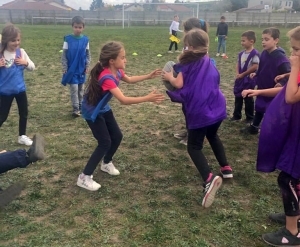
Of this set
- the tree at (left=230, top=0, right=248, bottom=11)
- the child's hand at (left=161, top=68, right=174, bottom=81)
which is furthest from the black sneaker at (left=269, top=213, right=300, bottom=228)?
the tree at (left=230, top=0, right=248, bottom=11)

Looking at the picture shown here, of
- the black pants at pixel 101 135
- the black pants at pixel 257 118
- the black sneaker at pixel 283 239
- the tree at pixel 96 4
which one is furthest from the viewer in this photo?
the tree at pixel 96 4

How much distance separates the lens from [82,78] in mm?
6070

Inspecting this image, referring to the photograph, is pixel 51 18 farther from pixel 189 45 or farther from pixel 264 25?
pixel 189 45

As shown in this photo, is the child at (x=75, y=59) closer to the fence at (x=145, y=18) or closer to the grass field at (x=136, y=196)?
the grass field at (x=136, y=196)

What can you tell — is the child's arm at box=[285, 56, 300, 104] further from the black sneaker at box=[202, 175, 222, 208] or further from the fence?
the fence

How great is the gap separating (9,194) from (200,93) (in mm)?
2156

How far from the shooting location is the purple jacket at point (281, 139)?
263 centimetres

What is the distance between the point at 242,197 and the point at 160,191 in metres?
0.89

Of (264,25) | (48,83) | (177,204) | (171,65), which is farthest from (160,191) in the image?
(264,25)

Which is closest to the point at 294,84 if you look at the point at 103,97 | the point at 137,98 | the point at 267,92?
the point at 267,92

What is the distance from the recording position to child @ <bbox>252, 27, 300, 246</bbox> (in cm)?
254

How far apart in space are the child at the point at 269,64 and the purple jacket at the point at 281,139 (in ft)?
7.25

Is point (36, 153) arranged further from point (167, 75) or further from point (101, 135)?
point (167, 75)

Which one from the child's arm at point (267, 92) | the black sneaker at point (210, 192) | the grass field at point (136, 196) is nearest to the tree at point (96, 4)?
the grass field at point (136, 196)
